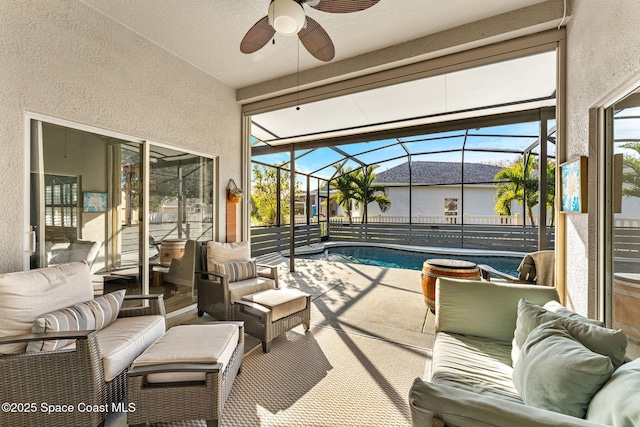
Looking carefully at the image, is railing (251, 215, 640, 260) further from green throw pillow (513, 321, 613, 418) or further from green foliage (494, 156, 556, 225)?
green throw pillow (513, 321, 613, 418)

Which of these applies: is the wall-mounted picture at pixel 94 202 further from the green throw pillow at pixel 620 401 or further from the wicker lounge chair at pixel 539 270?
the wicker lounge chair at pixel 539 270

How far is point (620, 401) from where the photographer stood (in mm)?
871

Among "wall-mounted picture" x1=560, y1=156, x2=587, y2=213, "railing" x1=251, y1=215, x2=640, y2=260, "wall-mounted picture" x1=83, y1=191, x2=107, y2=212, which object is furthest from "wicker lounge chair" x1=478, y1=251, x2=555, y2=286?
"railing" x1=251, y1=215, x2=640, y2=260

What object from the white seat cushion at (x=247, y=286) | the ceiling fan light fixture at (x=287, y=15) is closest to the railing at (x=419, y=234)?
the white seat cushion at (x=247, y=286)

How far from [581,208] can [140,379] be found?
3177mm

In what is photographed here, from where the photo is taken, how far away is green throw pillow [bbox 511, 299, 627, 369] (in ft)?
3.92

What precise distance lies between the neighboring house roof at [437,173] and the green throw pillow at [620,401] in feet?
38.6

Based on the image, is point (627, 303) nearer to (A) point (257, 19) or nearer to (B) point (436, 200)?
(A) point (257, 19)

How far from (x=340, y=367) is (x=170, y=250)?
7.98 ft

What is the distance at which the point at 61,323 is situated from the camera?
166cm

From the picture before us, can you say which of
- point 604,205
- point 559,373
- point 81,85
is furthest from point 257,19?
point 559,373

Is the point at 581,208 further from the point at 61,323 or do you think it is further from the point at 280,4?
the point at 61,323

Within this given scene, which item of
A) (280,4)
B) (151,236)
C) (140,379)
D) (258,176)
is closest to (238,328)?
(140,379)

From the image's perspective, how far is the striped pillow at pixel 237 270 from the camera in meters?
3.27
